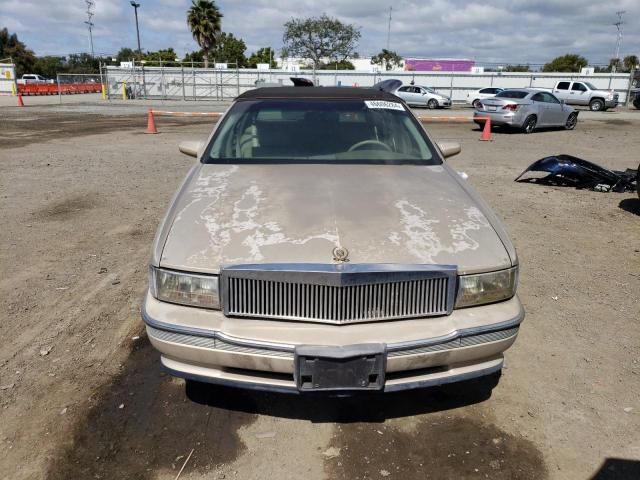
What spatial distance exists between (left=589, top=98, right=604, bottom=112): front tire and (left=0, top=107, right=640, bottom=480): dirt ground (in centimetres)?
2948

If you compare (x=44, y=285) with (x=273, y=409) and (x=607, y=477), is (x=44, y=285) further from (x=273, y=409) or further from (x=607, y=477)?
(x=607, y=477)

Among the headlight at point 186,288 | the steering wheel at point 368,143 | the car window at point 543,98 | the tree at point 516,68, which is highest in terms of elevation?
the tree at point 516,68

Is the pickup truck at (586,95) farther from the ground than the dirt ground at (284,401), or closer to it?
farther from the ground

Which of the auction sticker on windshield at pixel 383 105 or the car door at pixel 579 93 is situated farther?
the car door at pixel 579 93

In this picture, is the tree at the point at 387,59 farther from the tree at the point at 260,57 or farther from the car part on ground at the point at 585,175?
the car part on ground at the point at 585,175

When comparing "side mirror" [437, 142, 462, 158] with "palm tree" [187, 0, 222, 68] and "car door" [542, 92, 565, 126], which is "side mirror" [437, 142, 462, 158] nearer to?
"car door" [542, 92, 565, 126]

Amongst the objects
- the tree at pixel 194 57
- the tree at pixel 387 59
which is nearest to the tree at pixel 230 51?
the tree at pixel 194 57

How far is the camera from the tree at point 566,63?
7481 centimetres

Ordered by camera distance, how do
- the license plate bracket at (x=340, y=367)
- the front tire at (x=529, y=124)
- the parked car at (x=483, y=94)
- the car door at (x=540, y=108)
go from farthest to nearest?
the parked car at (x=483, y=94)
the car door at (x=540, y=108)
the front tire at (x=529, y=124)
the license plate bracket at (x=340, y=367)

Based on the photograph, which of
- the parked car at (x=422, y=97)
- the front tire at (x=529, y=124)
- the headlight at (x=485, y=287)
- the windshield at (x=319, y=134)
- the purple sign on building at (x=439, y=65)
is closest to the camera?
the headlight at (x=485, y=287)

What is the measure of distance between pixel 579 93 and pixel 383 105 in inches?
1275

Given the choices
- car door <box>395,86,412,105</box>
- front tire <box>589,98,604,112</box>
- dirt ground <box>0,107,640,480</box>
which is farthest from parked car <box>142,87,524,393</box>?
front tire <box>589,98,604,112</box>

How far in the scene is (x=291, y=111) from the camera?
12.9 ft

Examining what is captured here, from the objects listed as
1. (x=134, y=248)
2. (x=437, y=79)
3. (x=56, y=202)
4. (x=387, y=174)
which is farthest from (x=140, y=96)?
(x=387, y=174)
